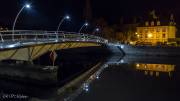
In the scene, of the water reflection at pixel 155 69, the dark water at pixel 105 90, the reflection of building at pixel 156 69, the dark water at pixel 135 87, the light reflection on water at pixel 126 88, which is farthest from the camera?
the reflection of building at pixel 156 69

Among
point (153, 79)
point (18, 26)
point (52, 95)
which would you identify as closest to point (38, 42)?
point (52, 95)

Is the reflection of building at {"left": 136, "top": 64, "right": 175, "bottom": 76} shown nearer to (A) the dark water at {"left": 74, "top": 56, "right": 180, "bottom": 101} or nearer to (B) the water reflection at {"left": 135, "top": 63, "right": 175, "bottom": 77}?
(B) the water reflection at {"left": 135, "top": 63, "right": 175, "bottom": 77}

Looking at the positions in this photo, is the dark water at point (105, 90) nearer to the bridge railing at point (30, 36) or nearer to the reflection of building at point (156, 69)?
the bridge railing at point (30, 36)

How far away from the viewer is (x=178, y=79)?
53219 mm

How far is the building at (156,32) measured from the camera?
5556 inches

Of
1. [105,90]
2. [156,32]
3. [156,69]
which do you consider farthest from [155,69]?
[156,32]

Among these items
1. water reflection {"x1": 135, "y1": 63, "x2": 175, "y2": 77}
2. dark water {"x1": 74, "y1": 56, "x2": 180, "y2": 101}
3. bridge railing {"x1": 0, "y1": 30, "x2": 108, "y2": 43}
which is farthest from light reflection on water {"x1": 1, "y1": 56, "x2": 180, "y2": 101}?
bridge railing {"x1": 0, "y1": 30, "x2": 108, "y2": 43}

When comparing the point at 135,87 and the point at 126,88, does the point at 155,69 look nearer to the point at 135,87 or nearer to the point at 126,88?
the point at 135,87

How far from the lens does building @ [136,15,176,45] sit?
463 feet

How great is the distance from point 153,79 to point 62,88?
15353mm

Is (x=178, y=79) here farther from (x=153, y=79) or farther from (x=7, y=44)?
(x=7, y=44)

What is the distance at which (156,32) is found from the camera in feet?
473

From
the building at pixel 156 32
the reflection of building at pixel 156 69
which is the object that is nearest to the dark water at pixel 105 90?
the reflection of building at pixel 156 69

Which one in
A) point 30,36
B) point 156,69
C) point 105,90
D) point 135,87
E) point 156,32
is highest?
point 30,36
